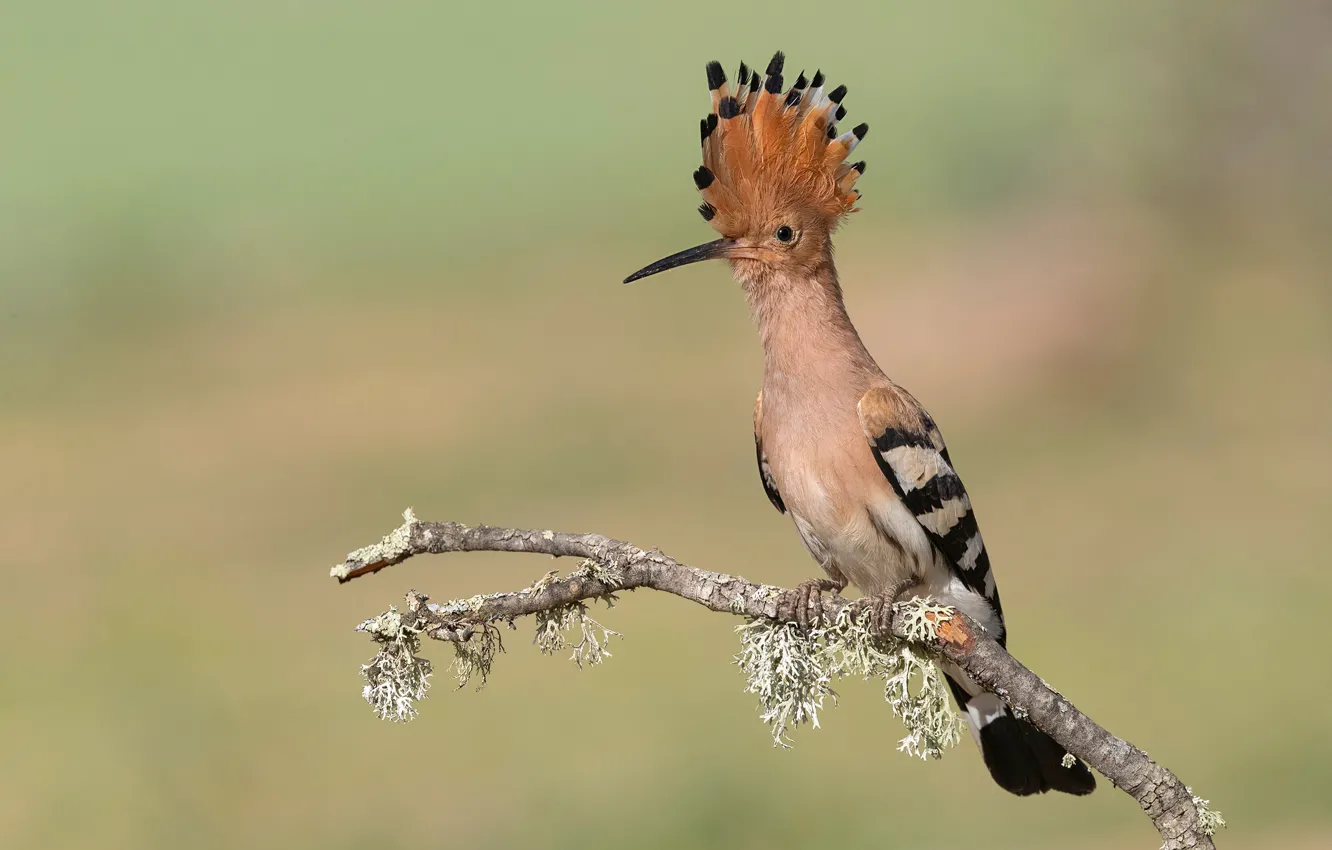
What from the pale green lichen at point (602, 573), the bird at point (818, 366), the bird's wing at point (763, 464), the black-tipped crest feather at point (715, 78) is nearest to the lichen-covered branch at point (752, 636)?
the pale green lichen at point (602, 573)

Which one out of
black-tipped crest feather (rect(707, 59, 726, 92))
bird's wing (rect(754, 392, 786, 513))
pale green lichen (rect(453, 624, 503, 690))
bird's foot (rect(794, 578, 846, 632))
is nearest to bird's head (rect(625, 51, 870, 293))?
black-tipped crest feather (rect(707, 59, 726, 92))

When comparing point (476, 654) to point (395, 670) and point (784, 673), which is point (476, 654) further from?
point (784, 673)

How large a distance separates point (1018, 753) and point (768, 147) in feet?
4.21

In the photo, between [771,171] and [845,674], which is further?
[771,171]

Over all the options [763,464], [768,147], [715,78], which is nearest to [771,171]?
[768,147]

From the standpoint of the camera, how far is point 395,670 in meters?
2.20

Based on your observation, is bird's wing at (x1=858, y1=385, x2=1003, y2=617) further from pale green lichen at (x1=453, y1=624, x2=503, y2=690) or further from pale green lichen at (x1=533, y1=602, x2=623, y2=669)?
pale green lichen at (x1=453, y1=624, x2=503, y2=690)

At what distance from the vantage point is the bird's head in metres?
2.66

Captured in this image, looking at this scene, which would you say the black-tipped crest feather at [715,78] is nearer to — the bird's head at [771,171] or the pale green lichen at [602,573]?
the bird's head at [771,171]

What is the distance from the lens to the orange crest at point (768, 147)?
2.65 meters

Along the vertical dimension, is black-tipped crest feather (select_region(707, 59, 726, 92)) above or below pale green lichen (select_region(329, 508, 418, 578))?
above

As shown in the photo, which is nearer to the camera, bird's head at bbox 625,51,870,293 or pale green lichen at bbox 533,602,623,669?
pale green lichen at bbox 533,602,623,669

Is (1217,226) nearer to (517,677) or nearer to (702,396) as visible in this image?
(702,396)

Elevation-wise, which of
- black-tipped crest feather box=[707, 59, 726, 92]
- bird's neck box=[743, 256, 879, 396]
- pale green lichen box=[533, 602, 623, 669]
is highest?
black-tipped crest feather box=[707, 59, 726, 92]
